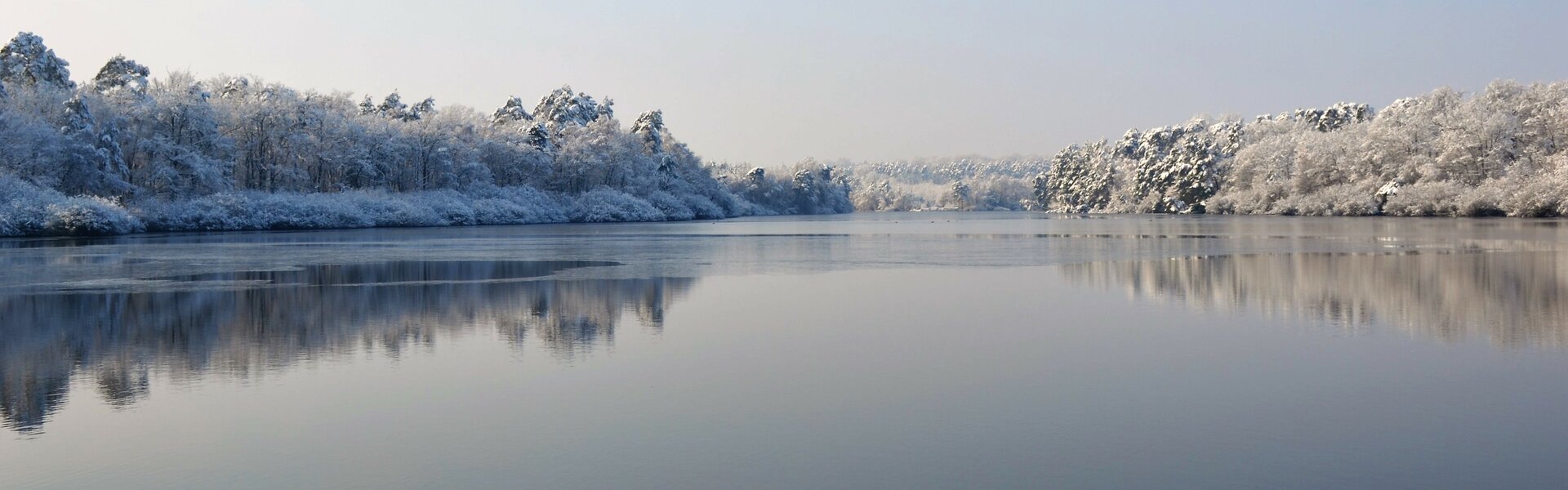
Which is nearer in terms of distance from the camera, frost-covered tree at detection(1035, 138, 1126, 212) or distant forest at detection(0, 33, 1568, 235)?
distant forest at detection(0, 33, 1568, 235)

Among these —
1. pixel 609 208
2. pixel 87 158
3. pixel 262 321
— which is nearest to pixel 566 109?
pixel 609 208

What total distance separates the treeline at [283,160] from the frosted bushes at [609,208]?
14cm

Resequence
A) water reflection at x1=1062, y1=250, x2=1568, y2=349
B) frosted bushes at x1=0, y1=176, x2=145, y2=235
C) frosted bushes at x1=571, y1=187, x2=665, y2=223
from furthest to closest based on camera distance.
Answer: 1. frosted bushes at x1=571, y1=187, x2=665, y2=223
2. frosted bushes at x1=0, y1=176, x2=145, y2=235
3. water reflection at x1=1062, y1=250, x2=1568, y2=349

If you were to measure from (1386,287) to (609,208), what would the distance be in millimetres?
69149

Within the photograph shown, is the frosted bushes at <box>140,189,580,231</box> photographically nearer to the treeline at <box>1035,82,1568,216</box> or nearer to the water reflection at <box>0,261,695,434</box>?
the water reflection at <box>0,261,695,434</box>

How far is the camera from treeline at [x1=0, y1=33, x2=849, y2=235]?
48.7 metres

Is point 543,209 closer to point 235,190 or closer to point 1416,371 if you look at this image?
point 235,190

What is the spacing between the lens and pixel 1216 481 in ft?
20.4

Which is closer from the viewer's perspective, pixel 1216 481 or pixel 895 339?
pixel 1216 481

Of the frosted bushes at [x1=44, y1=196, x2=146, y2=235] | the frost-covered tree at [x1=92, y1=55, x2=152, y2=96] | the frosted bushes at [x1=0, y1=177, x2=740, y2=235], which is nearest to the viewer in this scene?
the frosted bushes at [x1=44, y1=196, x2=146, y2=235]

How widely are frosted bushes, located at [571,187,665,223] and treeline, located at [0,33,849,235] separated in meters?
0.14

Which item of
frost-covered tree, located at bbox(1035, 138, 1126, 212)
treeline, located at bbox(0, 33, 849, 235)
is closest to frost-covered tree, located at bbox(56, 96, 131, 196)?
treeline, located at bbox(0, 33, 849, 235)

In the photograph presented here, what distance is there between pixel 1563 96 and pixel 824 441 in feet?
222

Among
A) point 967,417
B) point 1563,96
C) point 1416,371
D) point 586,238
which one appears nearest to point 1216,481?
point 967,417
